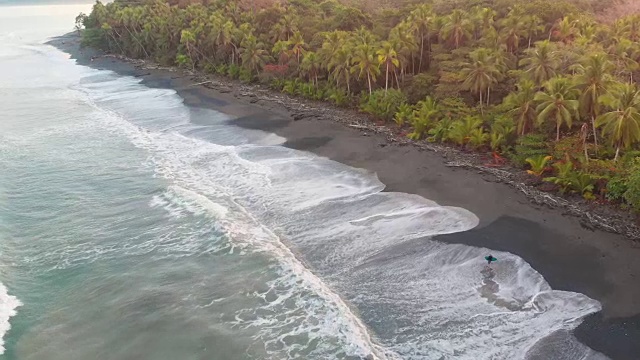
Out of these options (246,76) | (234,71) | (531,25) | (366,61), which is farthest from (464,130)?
(234,71)

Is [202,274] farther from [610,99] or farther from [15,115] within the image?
[15,115]

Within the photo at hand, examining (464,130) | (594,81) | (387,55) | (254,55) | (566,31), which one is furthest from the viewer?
(254,55)

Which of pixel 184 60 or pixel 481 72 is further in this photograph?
pixel 184 60

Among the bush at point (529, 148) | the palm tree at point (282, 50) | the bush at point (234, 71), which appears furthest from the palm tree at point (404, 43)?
the bush at point (234, 71)

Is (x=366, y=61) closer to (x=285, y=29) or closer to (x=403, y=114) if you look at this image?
(x=403, y=114)

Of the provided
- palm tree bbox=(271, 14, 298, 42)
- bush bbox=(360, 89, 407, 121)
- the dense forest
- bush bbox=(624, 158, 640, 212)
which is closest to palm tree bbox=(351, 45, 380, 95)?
the dense forest
